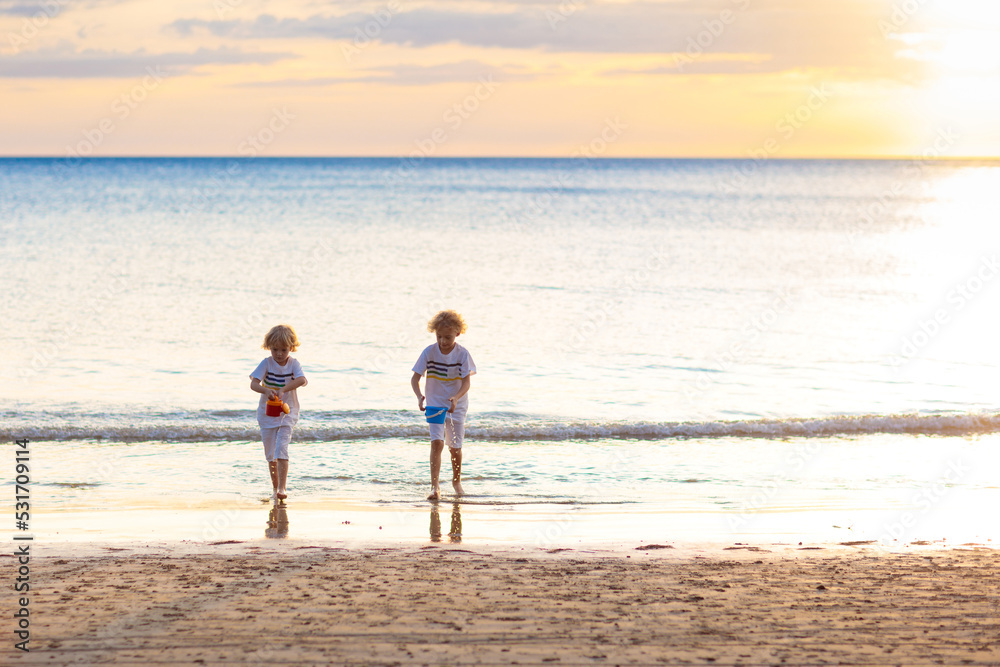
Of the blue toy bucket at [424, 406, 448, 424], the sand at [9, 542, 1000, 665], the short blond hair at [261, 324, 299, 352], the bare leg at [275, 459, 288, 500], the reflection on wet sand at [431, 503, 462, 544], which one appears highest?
the short blond hair at [261, 324, 299, 352]

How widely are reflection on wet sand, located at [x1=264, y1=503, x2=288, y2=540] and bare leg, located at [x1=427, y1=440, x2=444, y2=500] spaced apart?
1330mm

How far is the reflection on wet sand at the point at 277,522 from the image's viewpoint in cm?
692

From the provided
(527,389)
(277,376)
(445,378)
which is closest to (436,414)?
(445,378)

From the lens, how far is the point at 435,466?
26.9 ft

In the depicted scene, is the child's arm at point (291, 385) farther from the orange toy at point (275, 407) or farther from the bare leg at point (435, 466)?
the bare leg at point (435, 466)

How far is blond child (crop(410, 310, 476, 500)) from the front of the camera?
777 centimetres

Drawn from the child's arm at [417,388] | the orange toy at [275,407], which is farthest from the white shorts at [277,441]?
the child's arm at [417,388]

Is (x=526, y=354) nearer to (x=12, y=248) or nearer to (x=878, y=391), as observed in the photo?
(x=878, y=391)

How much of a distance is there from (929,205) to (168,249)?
5458cm

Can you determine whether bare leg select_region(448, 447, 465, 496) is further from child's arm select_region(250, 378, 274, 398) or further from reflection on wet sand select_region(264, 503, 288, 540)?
child's arm select_region(250, 378, 274, 398)

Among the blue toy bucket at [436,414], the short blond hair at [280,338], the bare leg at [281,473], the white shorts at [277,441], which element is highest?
the short blond hair at [280,338]

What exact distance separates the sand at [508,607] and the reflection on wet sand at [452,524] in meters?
0.41

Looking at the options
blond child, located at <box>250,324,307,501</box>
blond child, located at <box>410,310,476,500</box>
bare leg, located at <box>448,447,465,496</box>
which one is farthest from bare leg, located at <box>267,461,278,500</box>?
bare leg, located at <box>448,447,465,496</box>

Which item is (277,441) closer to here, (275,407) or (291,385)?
(275,407)
